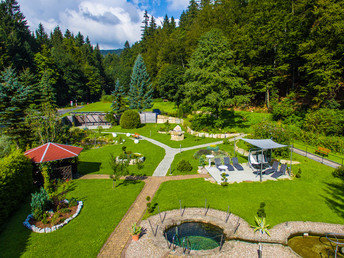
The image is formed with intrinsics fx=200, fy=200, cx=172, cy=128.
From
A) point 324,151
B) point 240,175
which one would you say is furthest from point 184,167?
point 324,151

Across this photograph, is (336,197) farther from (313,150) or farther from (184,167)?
(184,167)

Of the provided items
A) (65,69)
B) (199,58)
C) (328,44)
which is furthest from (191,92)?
(65,69)

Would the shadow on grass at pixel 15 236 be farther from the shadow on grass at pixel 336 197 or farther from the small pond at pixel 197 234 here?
the shadow on grass at pixel 336 197

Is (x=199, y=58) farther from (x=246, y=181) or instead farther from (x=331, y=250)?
(x=331, y=250)

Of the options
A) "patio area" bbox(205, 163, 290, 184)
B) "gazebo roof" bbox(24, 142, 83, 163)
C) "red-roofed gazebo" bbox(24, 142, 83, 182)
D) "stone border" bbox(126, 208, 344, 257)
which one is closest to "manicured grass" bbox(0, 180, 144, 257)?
"stone border" bbox(126, 208, 344, 257)

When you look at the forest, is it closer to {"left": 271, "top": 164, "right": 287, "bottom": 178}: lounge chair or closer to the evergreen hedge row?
the evergreen hedge row
